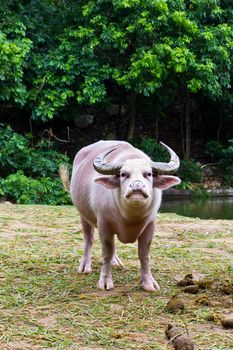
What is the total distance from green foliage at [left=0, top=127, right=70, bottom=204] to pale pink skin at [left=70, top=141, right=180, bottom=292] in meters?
7.59

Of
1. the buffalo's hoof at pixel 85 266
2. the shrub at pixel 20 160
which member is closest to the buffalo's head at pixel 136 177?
the buffalo's hoof at pixel 85 266

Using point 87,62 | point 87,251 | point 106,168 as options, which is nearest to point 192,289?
point 106,168

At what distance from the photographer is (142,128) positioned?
20219 millimetres

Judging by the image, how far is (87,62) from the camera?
15055 mm

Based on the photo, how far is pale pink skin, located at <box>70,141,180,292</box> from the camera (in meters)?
4.06

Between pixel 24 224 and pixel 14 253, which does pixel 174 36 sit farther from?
pixel 14 253

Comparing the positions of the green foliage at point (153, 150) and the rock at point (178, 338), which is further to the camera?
the green foliage at point (153, 150)

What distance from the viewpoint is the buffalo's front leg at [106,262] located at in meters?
4.43

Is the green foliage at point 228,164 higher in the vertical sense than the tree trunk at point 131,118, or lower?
lower

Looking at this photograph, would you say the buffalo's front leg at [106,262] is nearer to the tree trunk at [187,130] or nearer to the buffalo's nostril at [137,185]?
the buffalo's nostril at [137,185]

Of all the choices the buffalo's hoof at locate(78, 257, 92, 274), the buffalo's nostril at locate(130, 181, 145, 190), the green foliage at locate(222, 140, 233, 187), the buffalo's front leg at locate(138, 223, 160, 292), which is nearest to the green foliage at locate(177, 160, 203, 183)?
the green foliage at locate(222, 140, 233, 187)

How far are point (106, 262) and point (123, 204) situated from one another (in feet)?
2.02

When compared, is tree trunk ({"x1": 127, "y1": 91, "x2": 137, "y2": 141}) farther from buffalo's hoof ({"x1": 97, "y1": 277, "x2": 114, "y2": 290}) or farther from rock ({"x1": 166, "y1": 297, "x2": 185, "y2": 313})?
rock ({"x1": 166, "y1": 297, "x2": 185, "y2": 313})

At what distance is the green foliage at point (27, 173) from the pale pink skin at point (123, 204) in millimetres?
7588
